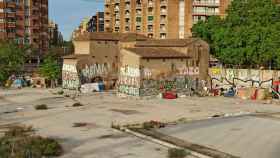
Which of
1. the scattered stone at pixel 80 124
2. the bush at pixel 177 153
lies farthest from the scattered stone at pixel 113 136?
the bush at pixel 177 153

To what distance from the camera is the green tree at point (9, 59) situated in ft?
215

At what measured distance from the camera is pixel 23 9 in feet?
308

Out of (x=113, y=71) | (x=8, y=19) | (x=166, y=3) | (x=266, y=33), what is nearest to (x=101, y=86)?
(x=113, y=71)

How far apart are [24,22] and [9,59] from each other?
26133mm

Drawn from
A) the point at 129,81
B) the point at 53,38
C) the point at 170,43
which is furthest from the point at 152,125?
the point at 53,38

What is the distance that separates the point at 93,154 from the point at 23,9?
271 feet

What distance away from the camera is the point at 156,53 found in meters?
43.6

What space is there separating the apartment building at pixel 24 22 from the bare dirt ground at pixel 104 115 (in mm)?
46570

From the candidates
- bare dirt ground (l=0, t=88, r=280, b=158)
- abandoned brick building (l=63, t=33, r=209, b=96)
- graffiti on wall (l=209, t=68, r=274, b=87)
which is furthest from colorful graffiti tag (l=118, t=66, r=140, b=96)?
graffiti on wall (l=209, t=68, r=274, b=87)

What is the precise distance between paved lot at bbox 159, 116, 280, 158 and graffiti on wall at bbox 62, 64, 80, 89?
28.1m

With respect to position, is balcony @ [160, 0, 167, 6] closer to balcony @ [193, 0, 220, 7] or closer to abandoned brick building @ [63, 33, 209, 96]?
balcony @ [193, 0, 220, 7]

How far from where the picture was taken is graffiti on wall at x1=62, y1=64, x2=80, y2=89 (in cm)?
5171

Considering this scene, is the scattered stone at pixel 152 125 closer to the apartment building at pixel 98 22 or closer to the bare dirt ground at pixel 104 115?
the bare dirt ground at pixel 104 115

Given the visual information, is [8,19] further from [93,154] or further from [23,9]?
[93,154]
